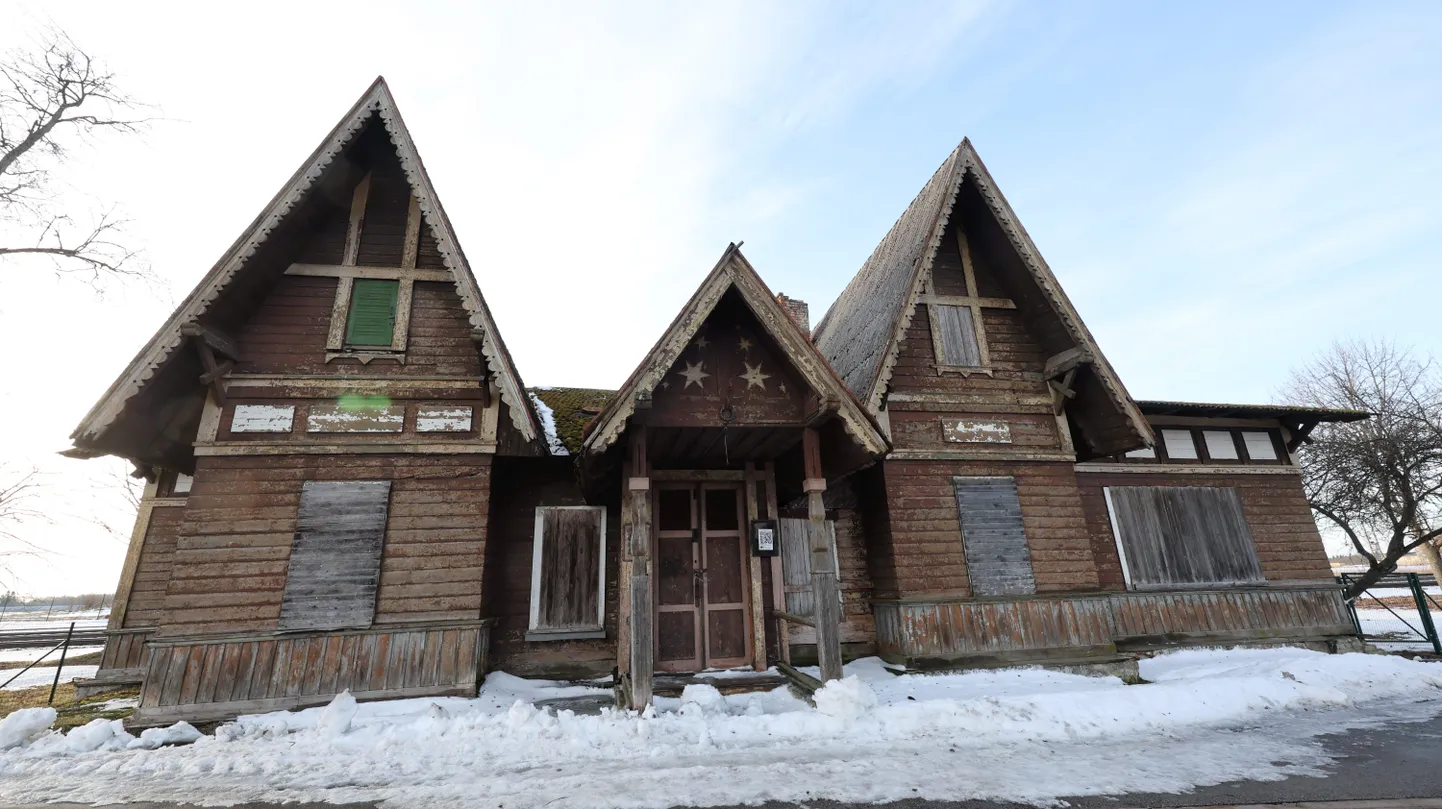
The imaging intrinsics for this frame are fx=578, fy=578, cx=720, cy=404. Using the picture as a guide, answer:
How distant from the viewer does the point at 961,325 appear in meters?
10.8

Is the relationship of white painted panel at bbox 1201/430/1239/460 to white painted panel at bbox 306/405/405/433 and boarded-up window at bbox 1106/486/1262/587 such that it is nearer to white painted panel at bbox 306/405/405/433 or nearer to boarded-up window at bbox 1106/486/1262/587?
boarded-up window at bbox 1106/486/1262/587

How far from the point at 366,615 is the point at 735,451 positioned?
5374mm

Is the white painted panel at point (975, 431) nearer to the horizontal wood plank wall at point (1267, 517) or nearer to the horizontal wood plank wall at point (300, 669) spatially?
the horizontal wood plank wall at point (1267, 517)

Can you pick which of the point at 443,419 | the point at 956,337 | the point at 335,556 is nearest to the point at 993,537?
the point at 956,337

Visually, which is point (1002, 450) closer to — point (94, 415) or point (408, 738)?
point (408, 738)

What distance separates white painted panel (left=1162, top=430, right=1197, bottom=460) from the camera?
11711mm

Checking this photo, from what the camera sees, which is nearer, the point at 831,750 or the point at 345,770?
the point at 345,770

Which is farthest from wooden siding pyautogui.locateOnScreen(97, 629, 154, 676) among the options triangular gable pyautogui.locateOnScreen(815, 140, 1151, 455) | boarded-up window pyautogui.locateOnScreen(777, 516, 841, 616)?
triangular gable pyautogui.locateOnScreen(815, 140, 1151, 455)

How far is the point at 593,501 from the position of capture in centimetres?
941

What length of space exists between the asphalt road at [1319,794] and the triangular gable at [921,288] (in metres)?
5.13

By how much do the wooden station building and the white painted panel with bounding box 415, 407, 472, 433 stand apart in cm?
4

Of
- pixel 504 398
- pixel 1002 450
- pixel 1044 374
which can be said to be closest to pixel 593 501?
pixel 504 398

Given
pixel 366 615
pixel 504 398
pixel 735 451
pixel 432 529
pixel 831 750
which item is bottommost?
pixel 831 750

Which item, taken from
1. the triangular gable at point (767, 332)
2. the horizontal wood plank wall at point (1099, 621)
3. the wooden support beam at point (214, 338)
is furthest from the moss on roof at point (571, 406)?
the horizontal wood plank wall at point (1099, 621)
